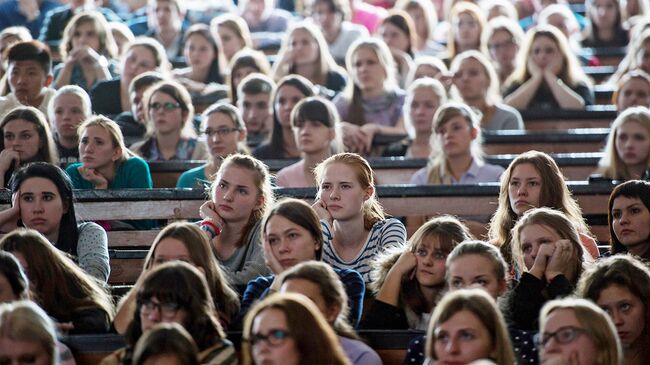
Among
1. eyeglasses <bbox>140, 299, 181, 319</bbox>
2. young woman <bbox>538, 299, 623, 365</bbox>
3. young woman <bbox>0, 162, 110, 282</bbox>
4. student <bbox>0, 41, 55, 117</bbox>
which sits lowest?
young woman <bbox>538, 299, 623, 365</bbox>

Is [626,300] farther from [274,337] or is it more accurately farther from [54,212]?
[54,212]

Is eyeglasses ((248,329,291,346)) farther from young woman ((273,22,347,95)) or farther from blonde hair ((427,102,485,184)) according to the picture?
young woman ((273,22,347,95))

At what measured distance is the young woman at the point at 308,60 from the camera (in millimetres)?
10445

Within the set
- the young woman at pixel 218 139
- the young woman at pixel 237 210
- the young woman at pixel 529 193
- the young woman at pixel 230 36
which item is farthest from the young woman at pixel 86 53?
the young woman at pixel 529 193

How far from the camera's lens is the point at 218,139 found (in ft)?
27.2

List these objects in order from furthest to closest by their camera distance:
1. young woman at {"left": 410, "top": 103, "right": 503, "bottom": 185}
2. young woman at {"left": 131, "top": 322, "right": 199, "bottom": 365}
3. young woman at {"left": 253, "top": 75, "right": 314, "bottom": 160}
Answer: young woman at {"left": 253, "top": 75, "right": 314, "bottom": 160}, young woman at {"left": 410, "top": 103, "right": 503, "bottom": 185}, young woman at {"left": 131, "top": 322, "right": 199, "bottom": 365}

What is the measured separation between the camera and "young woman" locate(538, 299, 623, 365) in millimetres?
4984

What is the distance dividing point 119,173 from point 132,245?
1.76 ft

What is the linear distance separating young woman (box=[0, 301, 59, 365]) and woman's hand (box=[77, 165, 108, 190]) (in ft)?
9.42

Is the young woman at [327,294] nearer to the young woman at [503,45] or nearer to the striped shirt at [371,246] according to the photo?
the striped shirt at [371,246]

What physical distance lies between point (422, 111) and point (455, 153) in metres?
0.78

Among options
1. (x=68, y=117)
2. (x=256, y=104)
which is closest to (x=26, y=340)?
(x=68, y=117)

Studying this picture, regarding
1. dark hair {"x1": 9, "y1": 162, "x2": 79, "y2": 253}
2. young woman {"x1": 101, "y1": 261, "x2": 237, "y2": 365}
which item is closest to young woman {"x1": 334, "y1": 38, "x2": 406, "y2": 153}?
dark hair {"x1": 9, "y1": 162, "x2": 79, "y2": 253}

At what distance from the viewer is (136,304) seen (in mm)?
5395
